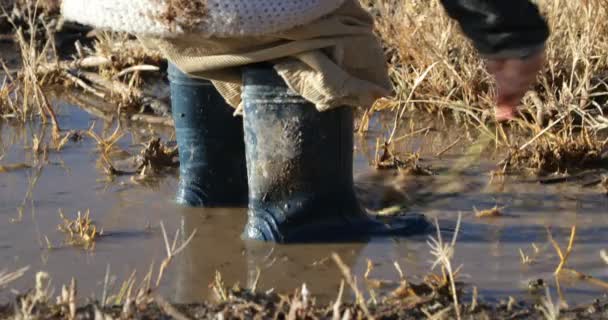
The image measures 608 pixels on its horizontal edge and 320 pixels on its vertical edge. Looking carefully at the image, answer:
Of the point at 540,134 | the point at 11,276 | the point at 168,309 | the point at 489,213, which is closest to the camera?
the point at 168,309

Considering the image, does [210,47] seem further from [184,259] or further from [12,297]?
[12,297]

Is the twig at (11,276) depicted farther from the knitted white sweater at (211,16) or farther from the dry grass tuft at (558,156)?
the dry grass tuft at (558,156)

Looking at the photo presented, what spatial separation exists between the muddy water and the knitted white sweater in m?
0.63

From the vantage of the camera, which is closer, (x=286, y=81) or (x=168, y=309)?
(x=168, y=309)

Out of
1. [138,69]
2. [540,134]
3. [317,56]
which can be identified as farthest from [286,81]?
[138,69]

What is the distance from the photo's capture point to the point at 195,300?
3.10 m

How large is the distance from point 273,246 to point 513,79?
47.8 inches

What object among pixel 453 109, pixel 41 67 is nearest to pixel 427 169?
pixel 453 109

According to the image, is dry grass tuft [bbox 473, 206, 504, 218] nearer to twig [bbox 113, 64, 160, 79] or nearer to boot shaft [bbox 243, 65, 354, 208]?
boot shaft [bbox 243, 65, 354, 208]

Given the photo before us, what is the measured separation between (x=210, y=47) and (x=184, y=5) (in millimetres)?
203

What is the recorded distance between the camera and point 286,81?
3.35 meters

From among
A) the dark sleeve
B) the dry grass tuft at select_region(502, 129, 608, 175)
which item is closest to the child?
the dry grass tuft at select_region(502, 129, 608, 175)

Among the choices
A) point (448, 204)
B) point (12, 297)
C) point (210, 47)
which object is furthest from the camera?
point (448, 204)

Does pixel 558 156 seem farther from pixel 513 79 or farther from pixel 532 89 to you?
pixel 513 79
